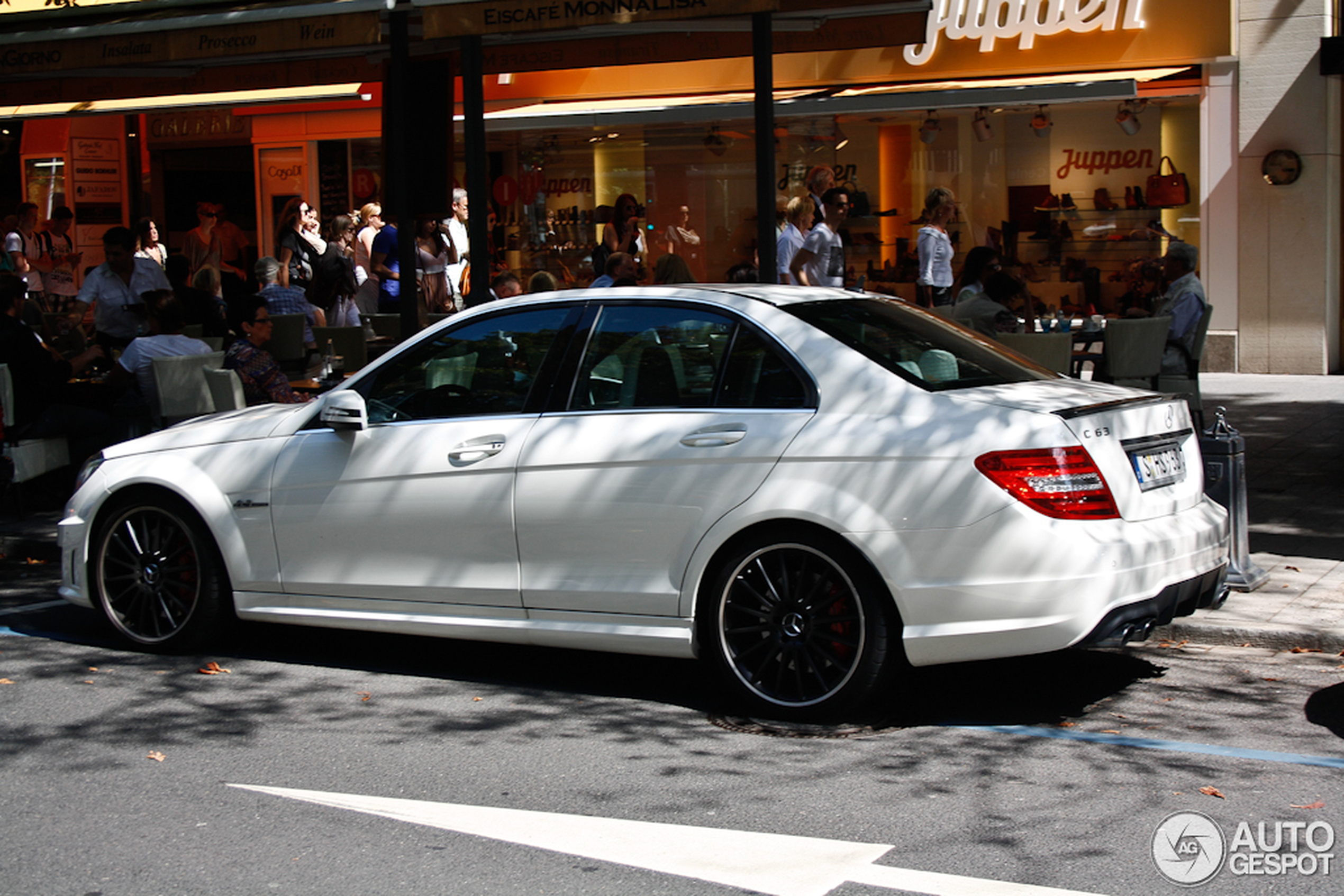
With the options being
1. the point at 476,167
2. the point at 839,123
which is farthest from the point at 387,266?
the point at 839,123

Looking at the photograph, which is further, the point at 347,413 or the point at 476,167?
the point at 476,167

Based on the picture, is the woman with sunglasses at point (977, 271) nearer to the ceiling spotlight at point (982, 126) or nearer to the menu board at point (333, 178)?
the ceiling spotlight at point (982, 126)

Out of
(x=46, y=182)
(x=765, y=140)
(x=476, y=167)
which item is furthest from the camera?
A: (x=46, y=182)

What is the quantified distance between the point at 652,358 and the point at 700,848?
2222mm

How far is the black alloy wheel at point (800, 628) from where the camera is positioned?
17.9ft

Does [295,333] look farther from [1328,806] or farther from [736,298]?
[1328,806]

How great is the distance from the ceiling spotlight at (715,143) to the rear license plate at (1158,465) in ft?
47.7

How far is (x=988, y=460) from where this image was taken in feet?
17.2

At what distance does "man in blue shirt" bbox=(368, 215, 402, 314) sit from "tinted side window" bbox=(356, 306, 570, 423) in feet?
28.5

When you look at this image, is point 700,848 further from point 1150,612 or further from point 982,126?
point 982,126

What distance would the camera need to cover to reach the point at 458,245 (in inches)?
674

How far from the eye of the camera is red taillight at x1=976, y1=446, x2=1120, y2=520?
521cm

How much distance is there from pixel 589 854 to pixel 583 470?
187cm

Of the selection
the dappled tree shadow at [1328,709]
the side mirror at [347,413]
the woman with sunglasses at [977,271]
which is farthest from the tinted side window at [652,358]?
the woman with sunglasses at [977,271]
